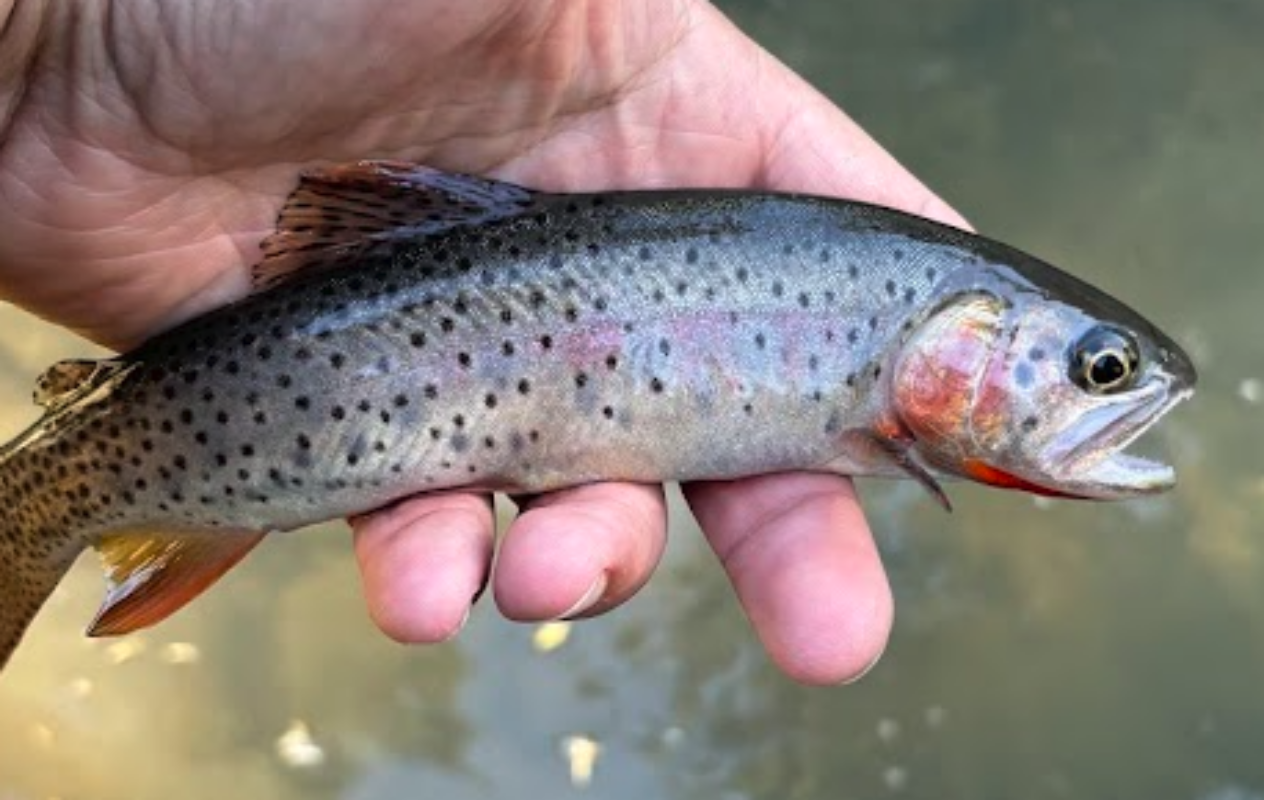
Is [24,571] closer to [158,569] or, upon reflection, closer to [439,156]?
[158,569]

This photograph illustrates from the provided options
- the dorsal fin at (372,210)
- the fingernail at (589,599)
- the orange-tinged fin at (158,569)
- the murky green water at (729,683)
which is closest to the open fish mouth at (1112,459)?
the fingernail at (589,599)

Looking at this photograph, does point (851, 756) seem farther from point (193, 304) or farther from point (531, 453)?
point (193, 304)

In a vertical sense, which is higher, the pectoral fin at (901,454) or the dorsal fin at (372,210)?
the dorsal fin at (372,210)

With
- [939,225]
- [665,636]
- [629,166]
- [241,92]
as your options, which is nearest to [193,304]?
[241,92]

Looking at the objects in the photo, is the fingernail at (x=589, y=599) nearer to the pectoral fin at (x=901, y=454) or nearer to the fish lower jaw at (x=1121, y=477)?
the pectoral fin at (x=901, y=454)

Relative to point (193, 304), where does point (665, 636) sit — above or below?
below

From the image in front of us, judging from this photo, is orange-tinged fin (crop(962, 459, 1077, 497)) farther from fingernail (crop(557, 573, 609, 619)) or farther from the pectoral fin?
fingernail (crop(557, 573, 609, 619))

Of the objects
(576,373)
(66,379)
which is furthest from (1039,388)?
(66,379)
